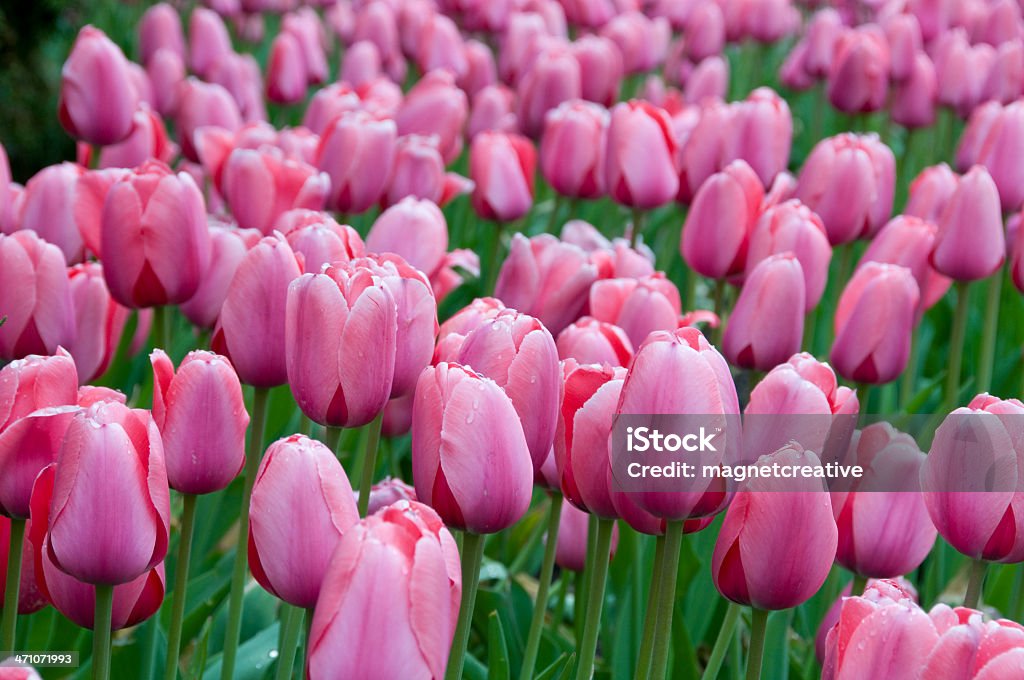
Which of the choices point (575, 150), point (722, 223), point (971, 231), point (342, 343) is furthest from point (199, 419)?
point (575, 150)

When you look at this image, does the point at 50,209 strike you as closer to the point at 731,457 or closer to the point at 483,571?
the point at 483,571

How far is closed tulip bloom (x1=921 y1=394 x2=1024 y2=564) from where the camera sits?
1135 mm

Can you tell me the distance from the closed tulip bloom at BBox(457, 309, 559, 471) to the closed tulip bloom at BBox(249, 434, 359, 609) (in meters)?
0.18

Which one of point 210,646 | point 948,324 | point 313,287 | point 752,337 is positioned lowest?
point 210,646

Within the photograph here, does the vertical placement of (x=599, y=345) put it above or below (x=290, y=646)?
above

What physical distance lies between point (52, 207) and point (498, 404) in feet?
3.61

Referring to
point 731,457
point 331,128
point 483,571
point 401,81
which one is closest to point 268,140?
point 331,128

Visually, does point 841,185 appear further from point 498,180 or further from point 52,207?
point 52,207

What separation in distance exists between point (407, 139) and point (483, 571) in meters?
0.84

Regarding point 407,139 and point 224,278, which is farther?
point 407,139

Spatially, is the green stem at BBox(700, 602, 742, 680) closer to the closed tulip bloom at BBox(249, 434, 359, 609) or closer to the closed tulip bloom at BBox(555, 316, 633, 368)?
the closed tulip bloom at BBox(555, 316, 633, 368)

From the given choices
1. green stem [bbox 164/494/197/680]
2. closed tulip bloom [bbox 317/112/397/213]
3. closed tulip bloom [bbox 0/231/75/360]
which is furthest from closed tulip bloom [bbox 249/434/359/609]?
closed tulip bloom [bbox 317/112/397/213]

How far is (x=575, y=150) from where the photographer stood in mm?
2490

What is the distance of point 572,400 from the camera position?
1.16 meters
